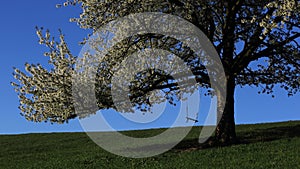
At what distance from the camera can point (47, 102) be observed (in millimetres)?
29953

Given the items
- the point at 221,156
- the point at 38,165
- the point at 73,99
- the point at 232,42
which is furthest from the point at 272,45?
the point at 38,165

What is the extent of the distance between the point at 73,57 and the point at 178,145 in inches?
469

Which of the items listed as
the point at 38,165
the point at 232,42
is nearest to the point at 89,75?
the point at 38,165

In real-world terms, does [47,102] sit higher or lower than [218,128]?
higher

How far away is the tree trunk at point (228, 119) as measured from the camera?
1229 inches

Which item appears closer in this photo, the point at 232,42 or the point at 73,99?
the point at 73,99

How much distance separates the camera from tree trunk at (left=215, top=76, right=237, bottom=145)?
3122cm

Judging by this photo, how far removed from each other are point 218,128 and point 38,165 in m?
13.4

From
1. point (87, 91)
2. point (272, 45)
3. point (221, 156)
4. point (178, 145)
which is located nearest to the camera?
point (221, 156)

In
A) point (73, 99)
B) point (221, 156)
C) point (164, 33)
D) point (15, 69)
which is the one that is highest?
point (164, 33)

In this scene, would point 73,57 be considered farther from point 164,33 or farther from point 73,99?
point 164,33

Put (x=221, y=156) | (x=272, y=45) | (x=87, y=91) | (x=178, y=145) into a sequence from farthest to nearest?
1. (x=178, y=145)
2. (x=272, y=45)
3. (x=87, y=91)
4. (x=221, y=156)

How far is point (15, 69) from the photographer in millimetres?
29906

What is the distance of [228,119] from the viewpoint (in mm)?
31250
